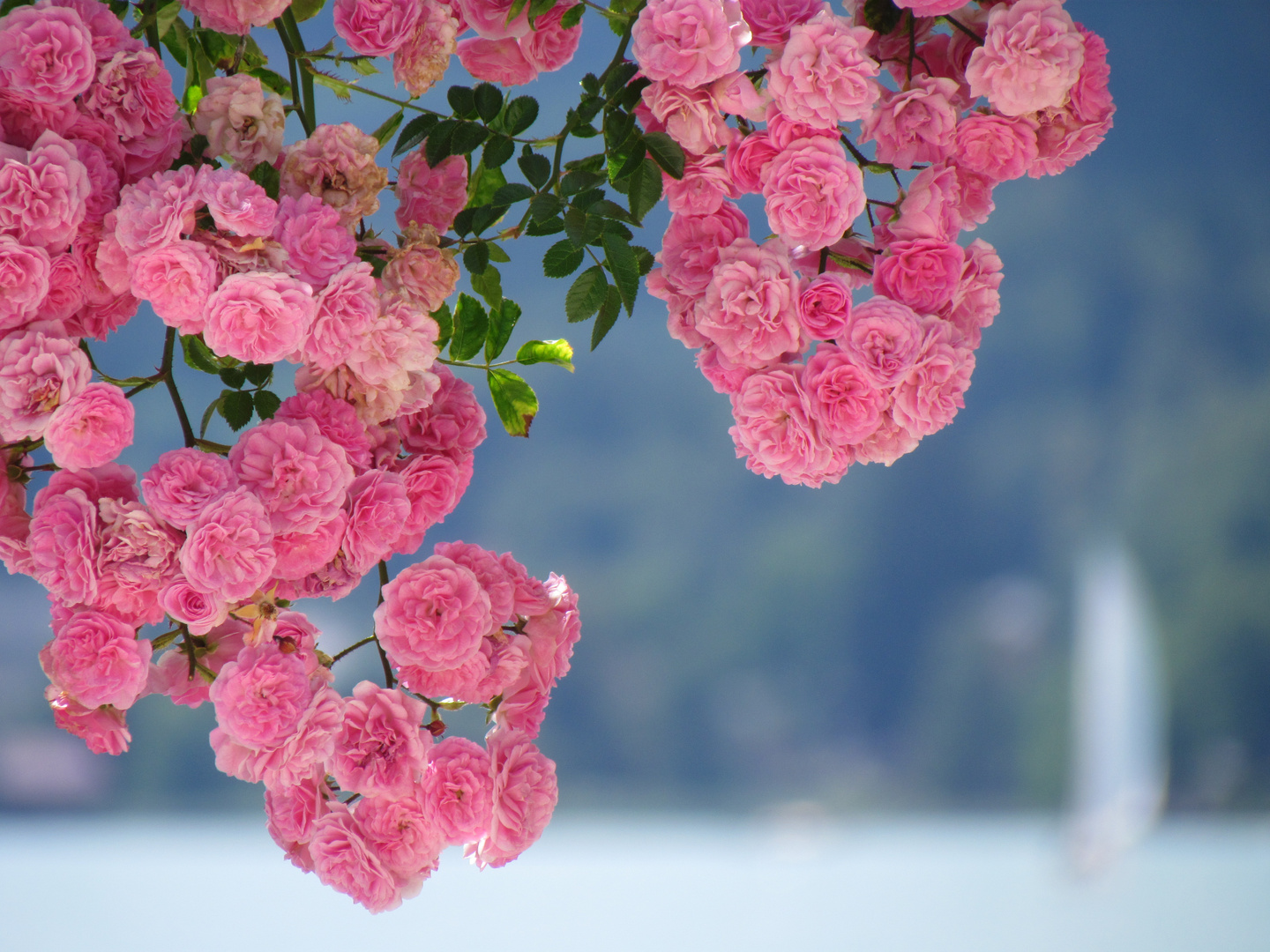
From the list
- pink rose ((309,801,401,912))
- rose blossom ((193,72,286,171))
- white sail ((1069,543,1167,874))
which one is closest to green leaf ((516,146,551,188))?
rose blossom ((193,72,286,171))

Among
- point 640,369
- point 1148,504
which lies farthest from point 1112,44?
point 640,369

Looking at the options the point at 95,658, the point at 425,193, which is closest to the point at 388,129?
the point at 425,193

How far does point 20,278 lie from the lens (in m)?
0.55

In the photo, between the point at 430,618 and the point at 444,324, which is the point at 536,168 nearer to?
the point at 444,324

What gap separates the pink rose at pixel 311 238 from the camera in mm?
590

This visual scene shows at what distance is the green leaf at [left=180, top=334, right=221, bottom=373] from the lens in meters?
0.69

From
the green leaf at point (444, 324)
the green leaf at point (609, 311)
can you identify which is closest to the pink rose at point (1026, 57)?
the green leaf at point (609, 311)

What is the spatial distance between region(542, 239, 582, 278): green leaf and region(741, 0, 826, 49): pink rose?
15cm

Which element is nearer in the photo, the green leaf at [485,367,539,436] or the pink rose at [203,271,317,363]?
the pink rose at [203,271,317,363]

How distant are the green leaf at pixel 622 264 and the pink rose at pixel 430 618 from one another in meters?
0.18

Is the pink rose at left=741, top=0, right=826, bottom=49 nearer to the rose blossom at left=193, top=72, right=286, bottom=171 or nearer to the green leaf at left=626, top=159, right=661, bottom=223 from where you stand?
the green leaf at left=626, top=159, right=661, bottom=223

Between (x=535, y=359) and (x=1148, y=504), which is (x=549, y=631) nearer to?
(x=535, y=359)

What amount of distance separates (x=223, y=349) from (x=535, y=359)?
0.77 ft

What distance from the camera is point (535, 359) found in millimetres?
756
